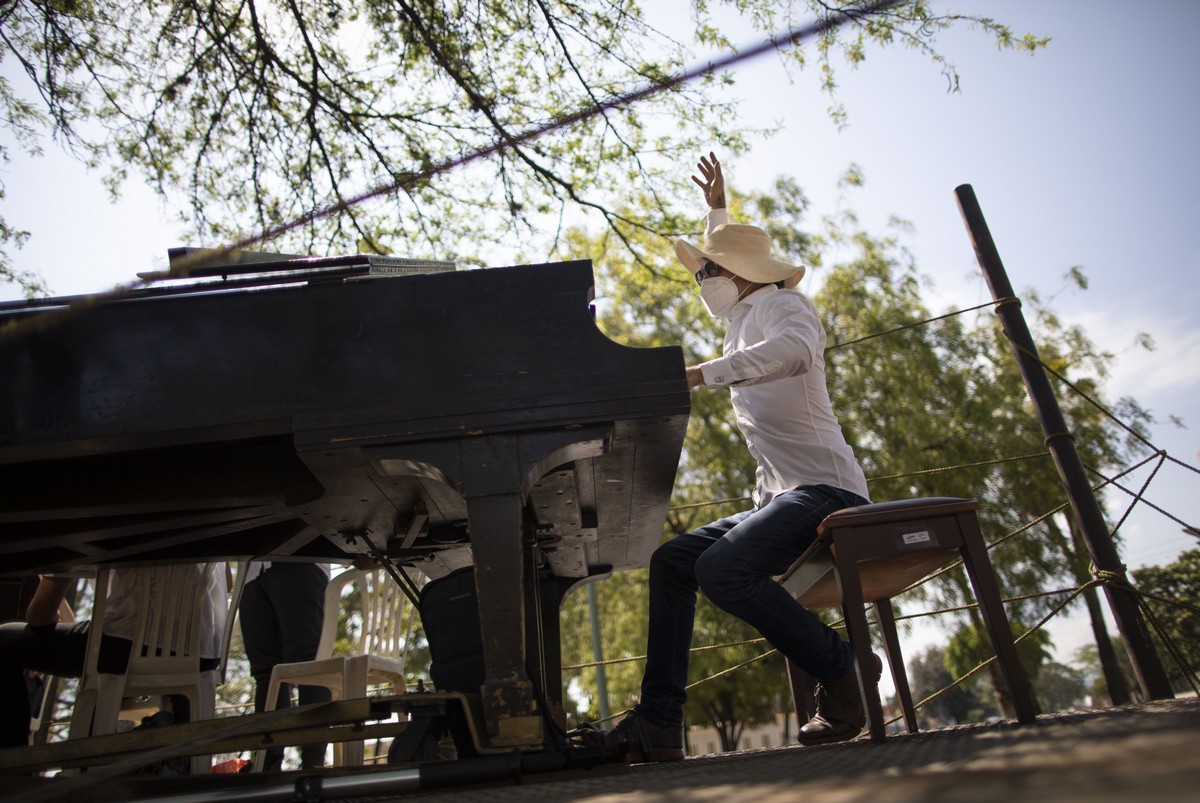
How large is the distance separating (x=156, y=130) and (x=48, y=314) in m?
4.46

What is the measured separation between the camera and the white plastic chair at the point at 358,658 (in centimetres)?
355

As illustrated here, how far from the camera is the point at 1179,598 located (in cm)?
2134

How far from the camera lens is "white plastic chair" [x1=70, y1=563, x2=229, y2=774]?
10.5 ft

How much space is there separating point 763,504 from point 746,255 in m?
0.93

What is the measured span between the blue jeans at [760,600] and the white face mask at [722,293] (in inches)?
31.7

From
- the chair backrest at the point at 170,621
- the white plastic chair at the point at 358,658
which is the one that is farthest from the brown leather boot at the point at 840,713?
the chair backrest at the point at 170,621

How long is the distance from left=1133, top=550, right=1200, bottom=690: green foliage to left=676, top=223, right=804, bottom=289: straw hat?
668 inches

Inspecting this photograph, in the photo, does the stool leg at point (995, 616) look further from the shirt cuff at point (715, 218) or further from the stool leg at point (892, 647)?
the shirt cuff at point (715, 218)

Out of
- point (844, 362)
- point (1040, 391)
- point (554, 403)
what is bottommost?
point (554, 403)

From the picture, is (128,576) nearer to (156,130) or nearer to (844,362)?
(156,130)

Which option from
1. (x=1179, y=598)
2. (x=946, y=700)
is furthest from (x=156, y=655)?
(x=946, y=700)

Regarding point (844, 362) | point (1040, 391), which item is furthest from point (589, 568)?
point (844, 362)

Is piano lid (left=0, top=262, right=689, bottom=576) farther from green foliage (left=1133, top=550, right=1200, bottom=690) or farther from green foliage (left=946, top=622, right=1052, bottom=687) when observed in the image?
green foliage (left=1133, top=550, right=1200, bottom=690)

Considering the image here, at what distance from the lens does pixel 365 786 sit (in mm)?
1756
